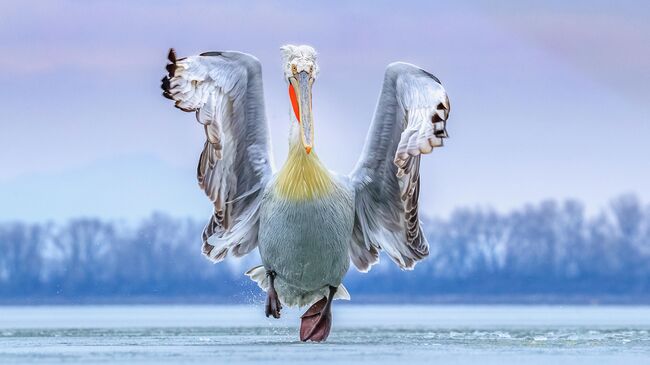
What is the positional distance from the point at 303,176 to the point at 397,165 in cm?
99

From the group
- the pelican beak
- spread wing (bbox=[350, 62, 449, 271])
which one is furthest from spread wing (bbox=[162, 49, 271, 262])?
spread wing (bbox=[350, 62, 449, 271])

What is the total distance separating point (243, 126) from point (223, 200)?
3.16 ft

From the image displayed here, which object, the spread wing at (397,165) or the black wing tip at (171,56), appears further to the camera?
the black wing tip at (171,56)

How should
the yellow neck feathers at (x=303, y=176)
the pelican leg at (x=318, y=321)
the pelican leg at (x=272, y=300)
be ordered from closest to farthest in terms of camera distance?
the yellow neck feathers at (x=303, y=176)
the pelican leg at (x=272, y=300)
the pelican leg at (x=318, y=321)

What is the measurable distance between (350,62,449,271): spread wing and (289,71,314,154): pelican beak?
748 millimetres

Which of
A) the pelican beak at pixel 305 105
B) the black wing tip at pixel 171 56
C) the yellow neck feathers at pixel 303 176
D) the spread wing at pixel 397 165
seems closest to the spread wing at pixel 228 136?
the black wing tip at pixel 171 56

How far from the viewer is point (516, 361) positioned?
44.2 ft

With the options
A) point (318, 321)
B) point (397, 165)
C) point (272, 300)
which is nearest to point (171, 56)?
point (397, 165)

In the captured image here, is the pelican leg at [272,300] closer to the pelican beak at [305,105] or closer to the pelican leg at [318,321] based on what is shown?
the pelican leg at [318,321]

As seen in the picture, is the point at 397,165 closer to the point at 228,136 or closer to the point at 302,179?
the point at 302,179

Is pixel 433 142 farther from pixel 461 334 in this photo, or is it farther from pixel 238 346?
pixel 461 334

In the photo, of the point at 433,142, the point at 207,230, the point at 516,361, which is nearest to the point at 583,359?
the point at 516,361

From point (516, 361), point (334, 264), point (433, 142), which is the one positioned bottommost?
point (516, 361)

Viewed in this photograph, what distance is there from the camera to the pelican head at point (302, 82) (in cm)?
1438
